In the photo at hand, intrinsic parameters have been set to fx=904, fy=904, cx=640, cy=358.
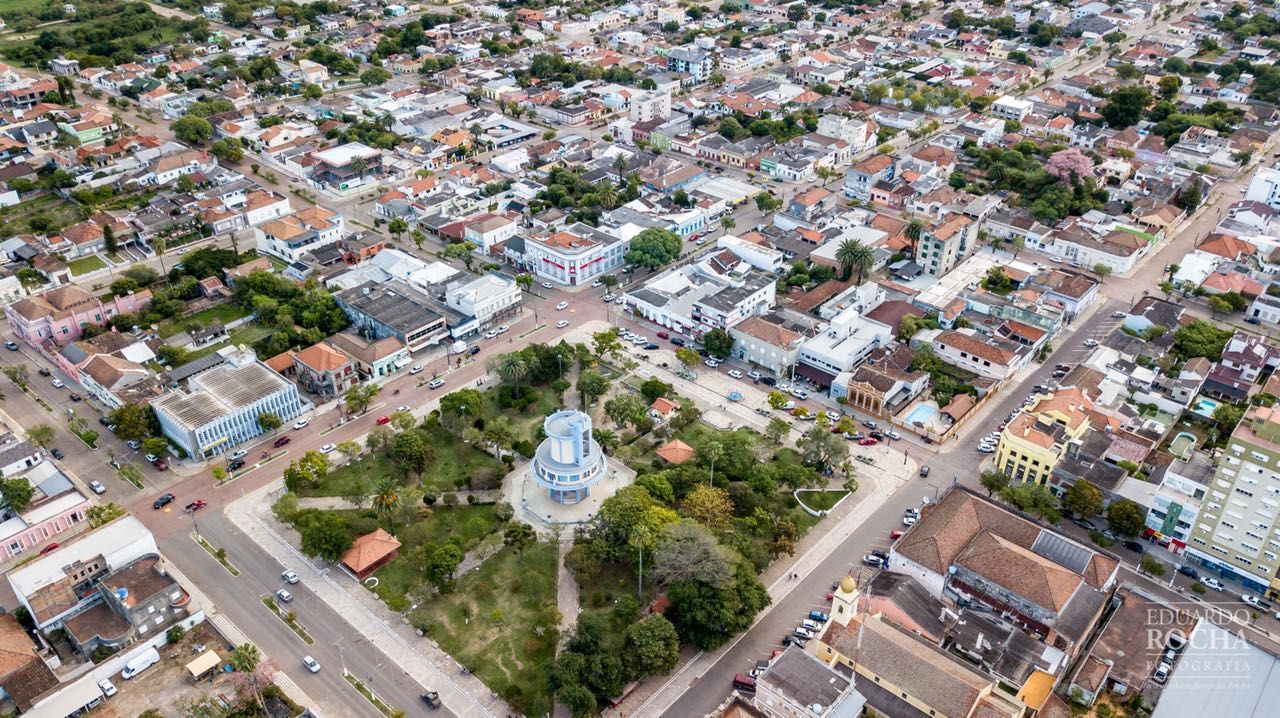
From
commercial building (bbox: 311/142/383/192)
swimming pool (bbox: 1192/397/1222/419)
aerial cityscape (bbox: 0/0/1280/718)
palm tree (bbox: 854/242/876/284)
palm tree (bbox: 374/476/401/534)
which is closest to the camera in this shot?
aerial cityscape (bbox: 0/0/1280/718)

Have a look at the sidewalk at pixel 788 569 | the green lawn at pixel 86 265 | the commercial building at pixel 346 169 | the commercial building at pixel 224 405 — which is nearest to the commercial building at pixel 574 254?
the commercial building at pixel 224 405

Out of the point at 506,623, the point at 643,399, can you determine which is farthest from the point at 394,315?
the point at 506,623

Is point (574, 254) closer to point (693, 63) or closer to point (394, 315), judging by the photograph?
point (394, 315)

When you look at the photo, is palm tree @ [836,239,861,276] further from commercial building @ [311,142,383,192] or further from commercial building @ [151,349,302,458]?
commercial building @ [311,142,383,192]

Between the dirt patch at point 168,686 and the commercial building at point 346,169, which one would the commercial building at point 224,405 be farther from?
the commercial building at point 346,169

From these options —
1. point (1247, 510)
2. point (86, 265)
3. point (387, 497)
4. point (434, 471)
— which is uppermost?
point (1247, 510)

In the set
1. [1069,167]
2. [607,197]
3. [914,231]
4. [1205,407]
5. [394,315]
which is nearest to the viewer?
[1205,407]

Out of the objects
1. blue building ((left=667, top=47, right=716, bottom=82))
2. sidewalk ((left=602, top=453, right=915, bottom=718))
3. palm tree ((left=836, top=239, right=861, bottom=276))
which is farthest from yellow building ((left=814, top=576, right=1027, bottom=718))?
blue building ((left=667, top=47, right=716, bottom=82))
